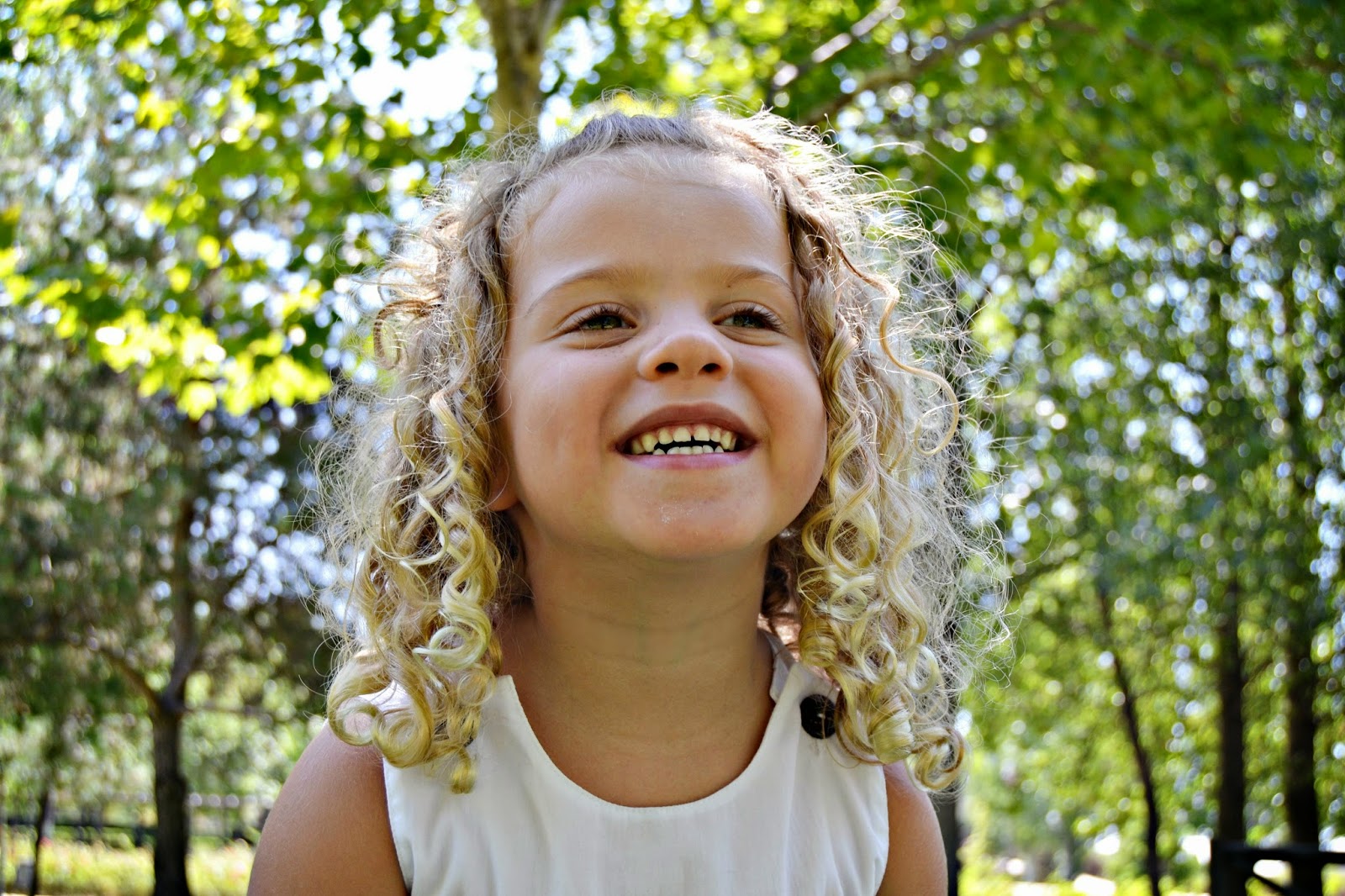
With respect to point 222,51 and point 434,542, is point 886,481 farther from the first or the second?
point 222,51

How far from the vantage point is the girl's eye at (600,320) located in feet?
5.64

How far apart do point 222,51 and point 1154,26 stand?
169 inches

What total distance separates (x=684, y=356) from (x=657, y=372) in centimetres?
4

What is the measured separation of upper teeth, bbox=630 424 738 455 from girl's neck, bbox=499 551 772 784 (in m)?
0.18

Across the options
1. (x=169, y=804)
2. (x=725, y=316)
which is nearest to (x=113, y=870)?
(x=169, y=804)

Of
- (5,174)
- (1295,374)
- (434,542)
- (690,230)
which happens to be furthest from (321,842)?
(1295,374)

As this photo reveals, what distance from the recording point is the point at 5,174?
8.02 m

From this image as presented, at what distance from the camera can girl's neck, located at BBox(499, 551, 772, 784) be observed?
1774 millimetres

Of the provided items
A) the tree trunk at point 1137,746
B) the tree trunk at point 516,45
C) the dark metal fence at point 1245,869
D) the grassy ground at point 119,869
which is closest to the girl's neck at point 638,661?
the tree trunk at point 516,45

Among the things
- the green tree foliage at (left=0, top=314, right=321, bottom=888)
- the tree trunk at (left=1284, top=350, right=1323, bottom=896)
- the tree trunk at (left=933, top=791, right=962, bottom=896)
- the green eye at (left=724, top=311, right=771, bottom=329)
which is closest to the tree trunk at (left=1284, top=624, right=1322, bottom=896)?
the tree trunk at (left=1284, top=350, right=1323, bottom=896)

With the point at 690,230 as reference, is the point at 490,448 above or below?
below

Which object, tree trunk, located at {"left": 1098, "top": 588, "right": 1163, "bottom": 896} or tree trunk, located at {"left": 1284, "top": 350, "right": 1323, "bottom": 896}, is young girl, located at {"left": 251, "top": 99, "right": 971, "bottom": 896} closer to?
tree trunk, located at {"left": 1284, "top": 350, "right": 1323, "bottom": 896}

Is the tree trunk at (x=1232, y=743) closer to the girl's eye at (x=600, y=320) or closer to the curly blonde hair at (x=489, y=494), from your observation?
the curly blonde hair at (x=489, y=494)

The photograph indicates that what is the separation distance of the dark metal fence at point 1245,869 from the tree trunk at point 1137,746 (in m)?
4.60
